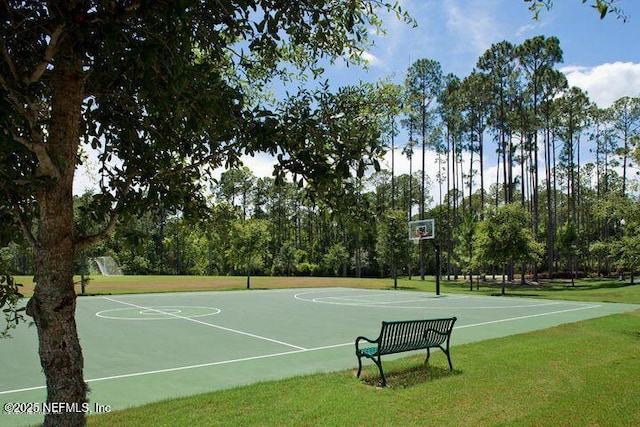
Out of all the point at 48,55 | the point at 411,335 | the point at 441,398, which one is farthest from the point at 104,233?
the point at 411,335

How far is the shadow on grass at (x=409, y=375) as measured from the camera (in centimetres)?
801

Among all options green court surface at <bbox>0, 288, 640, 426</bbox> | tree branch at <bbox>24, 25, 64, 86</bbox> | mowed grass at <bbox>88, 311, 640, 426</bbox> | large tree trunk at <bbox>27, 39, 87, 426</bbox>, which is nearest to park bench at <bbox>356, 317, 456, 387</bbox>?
mowed grass at <bbox>88, 311, 640, 426</bbox>

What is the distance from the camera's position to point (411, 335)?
8.83 m

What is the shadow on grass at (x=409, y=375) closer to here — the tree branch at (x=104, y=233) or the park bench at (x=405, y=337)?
the park bench at (x=405, y=337)

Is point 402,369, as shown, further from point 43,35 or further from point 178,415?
point 43,35

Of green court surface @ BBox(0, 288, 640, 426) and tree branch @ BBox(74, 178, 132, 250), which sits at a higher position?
tree branch @ BBox(74, 178, 132, 250)

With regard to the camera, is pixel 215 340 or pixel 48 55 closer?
pixel 48 55

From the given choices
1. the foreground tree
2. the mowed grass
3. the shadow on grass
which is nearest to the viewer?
the foreground tree

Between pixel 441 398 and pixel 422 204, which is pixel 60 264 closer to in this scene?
pixel 441 398

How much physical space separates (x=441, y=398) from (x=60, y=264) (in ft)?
18.7

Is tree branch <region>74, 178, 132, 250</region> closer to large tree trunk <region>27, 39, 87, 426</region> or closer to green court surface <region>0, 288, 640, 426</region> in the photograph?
large tree trunk <region>27, 39, 87, 426</region>

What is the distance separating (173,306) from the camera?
919 inches

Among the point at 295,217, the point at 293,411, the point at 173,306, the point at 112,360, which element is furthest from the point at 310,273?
the point at 293,411

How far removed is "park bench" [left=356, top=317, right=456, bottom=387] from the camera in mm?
8242
